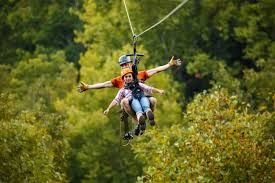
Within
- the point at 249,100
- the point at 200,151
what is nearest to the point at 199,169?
the point at 200,151

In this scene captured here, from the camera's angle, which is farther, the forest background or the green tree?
the forest background

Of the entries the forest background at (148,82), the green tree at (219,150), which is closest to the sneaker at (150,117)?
the green tree at (219,150)

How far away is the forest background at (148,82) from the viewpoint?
37938 mm

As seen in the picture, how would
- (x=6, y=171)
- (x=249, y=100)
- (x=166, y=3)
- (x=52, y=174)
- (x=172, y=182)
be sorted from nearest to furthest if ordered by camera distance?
1. (x=172, y=182)
2. (x=6, y=171)
3. (x=52, y=174)
4. (x=249, y=100)
5. (x=166, y=3)

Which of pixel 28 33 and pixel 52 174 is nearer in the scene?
pixel 52 174

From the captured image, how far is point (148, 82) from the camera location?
68.3 meters

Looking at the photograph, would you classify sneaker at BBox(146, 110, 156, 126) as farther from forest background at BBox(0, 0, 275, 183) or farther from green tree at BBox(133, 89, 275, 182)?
forest background at BBox(0, 0, 275, 183)

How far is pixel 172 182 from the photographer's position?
38344mm

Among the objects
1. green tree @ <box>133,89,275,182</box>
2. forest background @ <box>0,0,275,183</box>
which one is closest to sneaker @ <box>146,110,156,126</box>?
green tree @ <box>133,89,275,182</box>

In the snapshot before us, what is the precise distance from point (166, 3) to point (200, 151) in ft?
145

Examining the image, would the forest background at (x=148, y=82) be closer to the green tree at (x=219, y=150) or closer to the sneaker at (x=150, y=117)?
the green tree at (x=219, y=150)

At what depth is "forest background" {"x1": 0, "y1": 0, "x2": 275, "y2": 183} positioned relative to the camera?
124 feet

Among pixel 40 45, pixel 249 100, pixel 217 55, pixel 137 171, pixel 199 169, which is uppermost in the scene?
pixel 40 45

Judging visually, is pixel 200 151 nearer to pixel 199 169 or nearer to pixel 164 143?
pixel 199 169
